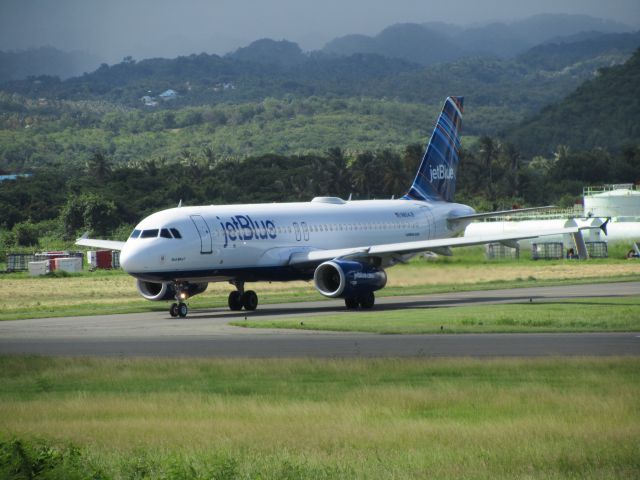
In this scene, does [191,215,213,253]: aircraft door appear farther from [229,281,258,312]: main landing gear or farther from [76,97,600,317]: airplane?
[229,281,258,312]: main landing gear

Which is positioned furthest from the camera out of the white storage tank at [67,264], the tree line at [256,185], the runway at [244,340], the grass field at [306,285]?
the tree line at [256,185]

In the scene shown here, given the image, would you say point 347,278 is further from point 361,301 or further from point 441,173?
point 441,173

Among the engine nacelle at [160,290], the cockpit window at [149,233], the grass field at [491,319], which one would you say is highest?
the cockpit window at [149,233]

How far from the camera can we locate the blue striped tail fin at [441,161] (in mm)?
59969

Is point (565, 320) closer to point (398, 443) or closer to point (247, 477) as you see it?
point (398, 443)

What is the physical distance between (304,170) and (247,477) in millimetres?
144202

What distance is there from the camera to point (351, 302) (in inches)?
1855

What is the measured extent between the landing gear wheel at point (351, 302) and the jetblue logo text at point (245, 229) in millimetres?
4288

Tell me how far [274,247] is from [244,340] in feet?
48.6

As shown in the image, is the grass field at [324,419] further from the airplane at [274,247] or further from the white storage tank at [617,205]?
the white storage tank at [617,205]

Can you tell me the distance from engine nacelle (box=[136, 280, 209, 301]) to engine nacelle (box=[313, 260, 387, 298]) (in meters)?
5.01

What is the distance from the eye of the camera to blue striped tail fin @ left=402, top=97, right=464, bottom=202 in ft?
197

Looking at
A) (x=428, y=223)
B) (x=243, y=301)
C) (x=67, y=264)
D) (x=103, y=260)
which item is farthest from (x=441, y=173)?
(x=103, y=260)

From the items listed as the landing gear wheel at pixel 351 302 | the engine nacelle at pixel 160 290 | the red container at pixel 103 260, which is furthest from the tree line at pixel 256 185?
the landing gear wheel at pixel 351 302
